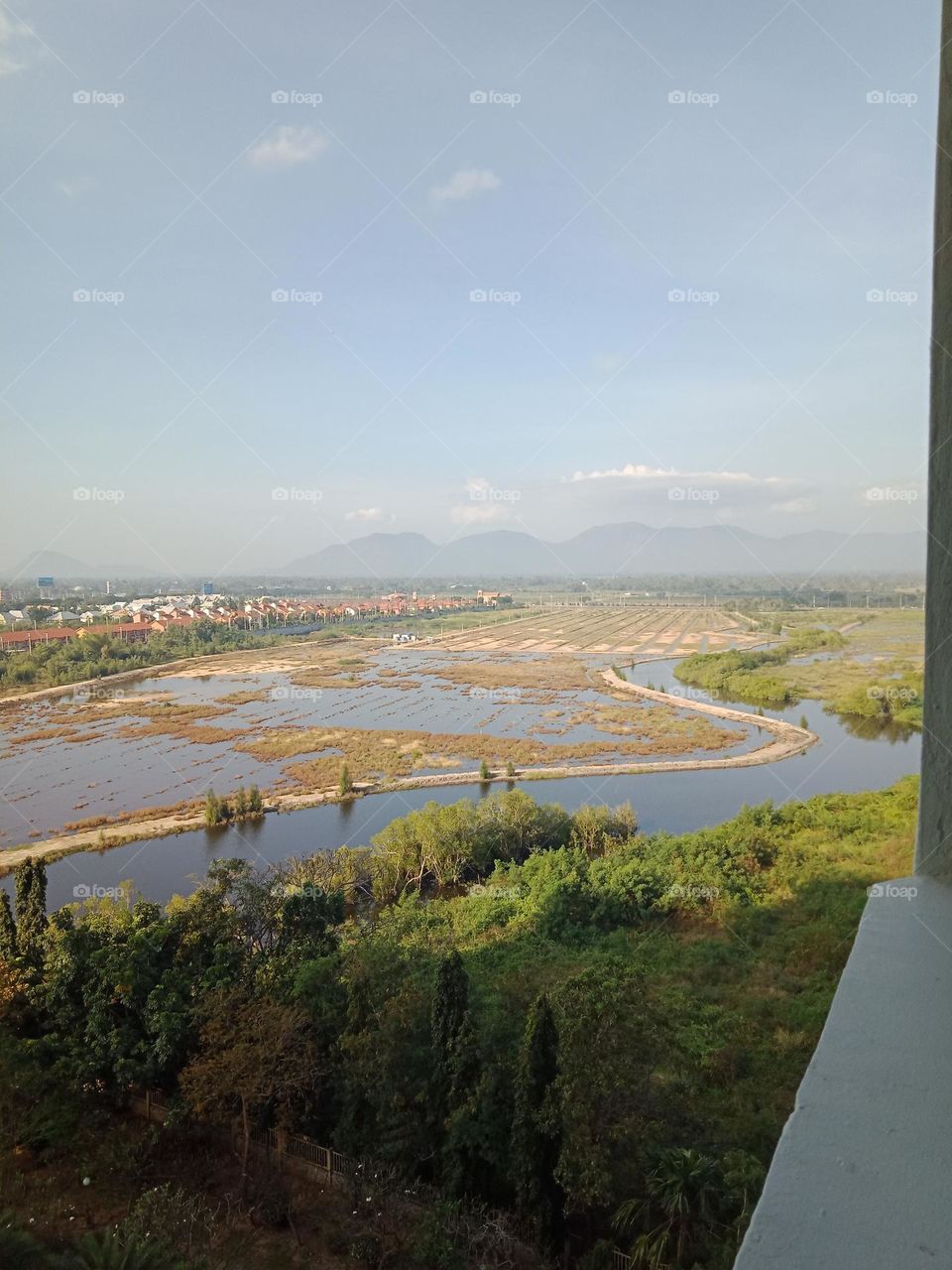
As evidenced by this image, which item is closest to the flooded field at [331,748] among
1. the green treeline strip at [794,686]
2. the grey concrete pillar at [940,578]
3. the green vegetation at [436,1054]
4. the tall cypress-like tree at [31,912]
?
the green treeline strip at [794,686]

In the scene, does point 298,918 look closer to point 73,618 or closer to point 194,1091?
point 194,1091

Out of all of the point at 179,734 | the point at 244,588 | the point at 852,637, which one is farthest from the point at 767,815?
the point at 244,588

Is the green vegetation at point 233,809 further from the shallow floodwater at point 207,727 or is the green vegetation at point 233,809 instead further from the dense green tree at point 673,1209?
the dense green tree at point 673,1209

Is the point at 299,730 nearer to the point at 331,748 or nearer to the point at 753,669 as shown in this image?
the point at 331,748

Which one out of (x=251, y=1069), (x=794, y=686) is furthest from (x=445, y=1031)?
(x=794, y=686)

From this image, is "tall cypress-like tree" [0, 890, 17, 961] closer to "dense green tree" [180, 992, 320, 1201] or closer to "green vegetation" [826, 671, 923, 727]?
"dense green tree" [180, 992, 320, 1201]
